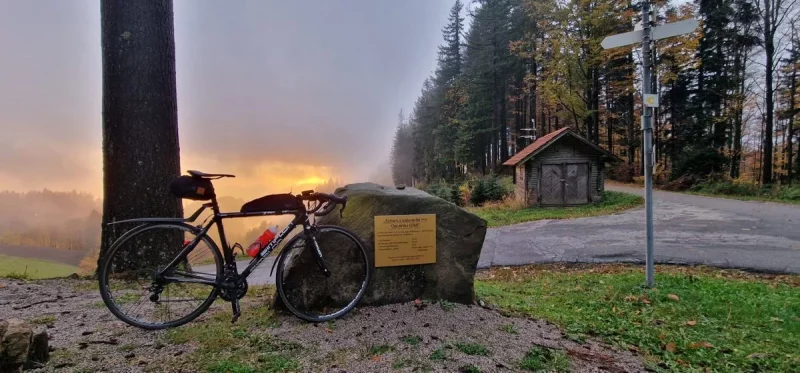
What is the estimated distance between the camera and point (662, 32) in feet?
17.5

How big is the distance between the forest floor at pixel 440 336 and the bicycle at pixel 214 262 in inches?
7.1

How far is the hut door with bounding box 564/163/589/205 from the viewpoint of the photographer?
64.4ft

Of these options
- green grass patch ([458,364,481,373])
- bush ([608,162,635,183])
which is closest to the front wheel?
green grass patch ([458,364,481,373])

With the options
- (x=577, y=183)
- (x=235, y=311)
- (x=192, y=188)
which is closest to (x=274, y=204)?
(x=192, y=188)

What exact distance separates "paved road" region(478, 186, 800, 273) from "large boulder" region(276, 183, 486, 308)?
450cm

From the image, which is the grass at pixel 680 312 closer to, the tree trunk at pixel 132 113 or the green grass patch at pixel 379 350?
the green grass patch at pixel 379 350

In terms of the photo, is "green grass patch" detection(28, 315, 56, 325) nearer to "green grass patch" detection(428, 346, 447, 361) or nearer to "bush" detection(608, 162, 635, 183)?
"green grass patch" detection(428, 346, 447, 361)

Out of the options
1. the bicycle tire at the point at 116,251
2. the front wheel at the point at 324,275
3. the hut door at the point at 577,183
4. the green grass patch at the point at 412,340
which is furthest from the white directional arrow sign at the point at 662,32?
the hut door at the point at 577,183

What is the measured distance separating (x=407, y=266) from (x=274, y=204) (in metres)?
1.35

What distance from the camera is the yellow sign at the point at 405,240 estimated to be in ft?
12.5

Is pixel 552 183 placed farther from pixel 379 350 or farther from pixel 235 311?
pixel 235 311

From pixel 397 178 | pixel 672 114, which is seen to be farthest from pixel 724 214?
pixel 397 178

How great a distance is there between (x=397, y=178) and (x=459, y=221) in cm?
5837

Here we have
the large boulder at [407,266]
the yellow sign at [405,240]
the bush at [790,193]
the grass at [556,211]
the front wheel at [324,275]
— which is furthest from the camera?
the bush at [790,193]
